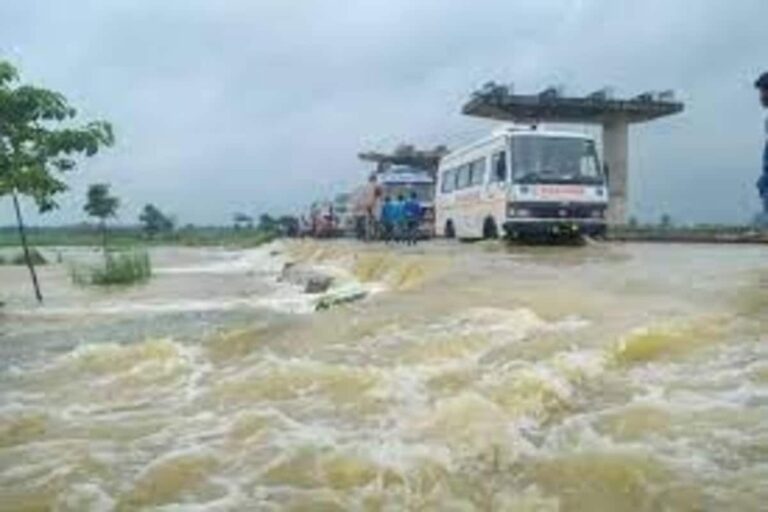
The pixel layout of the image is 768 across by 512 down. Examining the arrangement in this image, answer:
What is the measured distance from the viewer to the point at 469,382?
25.8ft

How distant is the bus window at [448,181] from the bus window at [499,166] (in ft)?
14.0

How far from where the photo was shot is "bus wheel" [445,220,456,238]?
99.7ft

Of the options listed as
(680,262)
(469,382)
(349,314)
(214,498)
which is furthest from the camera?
(680,262)

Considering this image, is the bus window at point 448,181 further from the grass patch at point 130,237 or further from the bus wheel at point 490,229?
the grass patch at point 130,237

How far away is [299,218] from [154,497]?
5616cm

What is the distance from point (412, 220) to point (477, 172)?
5000 mm

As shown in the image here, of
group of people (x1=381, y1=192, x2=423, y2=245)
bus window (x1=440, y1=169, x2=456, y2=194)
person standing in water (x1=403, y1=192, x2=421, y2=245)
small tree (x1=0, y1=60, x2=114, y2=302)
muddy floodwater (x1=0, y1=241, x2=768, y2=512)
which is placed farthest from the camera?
group of people (x1=381, y1=192, x2=423, y2=245)

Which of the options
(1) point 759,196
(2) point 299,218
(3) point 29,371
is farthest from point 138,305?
(2) point 299,218

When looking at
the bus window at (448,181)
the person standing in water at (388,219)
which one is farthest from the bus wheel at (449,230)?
the person standing in water at (388,219)

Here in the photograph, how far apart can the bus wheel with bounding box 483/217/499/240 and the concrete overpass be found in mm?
25174

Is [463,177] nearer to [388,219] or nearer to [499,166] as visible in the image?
[499,166]

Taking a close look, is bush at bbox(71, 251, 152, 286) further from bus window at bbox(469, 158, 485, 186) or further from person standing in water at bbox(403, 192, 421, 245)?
bus window at bbox(469, 158, 485, 186)

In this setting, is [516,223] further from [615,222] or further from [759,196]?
[615,222]

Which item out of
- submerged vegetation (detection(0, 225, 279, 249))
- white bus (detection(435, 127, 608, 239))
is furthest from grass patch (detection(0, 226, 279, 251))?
white bus (detection(435, 127, 608, 239))
